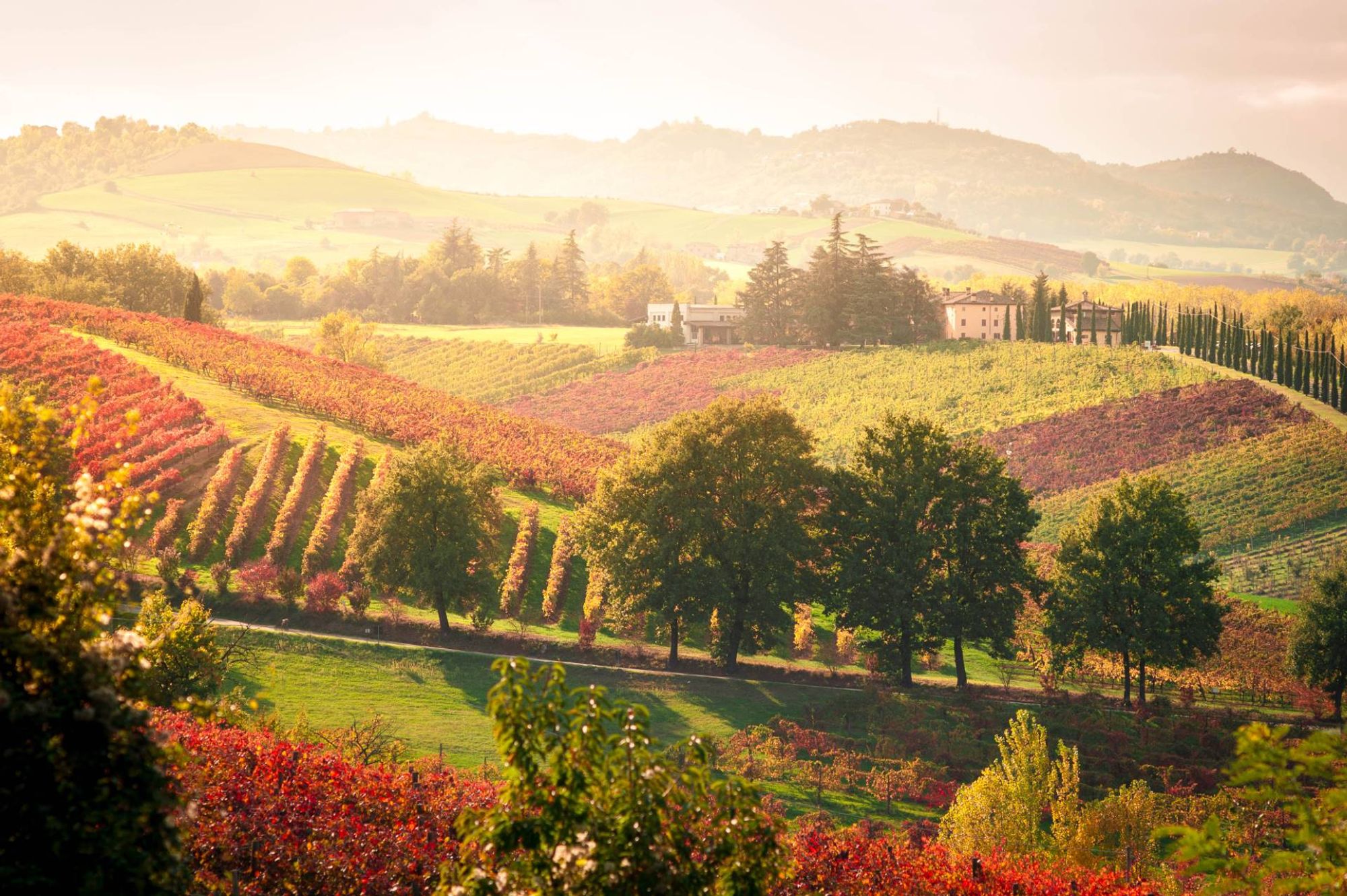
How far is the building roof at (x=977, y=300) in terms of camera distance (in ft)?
462

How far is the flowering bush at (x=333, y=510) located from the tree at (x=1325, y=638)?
41.9 m

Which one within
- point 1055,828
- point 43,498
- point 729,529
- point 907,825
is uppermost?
point 43,498

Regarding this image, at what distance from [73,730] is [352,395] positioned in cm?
5904

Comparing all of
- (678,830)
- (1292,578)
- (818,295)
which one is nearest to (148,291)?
(818,295)

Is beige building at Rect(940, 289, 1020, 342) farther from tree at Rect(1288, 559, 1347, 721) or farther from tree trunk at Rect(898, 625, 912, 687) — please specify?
tree trunk at Rect(898, 625, 912, 687)

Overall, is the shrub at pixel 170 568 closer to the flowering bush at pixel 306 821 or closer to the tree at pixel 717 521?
the tree at pixel 717 521

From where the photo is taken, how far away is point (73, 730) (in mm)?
10680

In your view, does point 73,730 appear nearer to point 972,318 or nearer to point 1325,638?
point 1325,638

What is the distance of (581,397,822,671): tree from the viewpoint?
148 ft

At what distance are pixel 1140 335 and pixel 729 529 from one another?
97.9 metres

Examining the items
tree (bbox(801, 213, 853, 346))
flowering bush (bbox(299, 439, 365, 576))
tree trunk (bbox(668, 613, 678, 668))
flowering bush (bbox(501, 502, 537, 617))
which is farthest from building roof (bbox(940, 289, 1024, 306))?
tree trunk (bbox(668, 613, 678, 668))

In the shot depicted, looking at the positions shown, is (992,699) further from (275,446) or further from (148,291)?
(148,291)

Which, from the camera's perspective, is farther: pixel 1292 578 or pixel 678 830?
pixel 1292 578

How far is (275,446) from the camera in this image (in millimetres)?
57344
